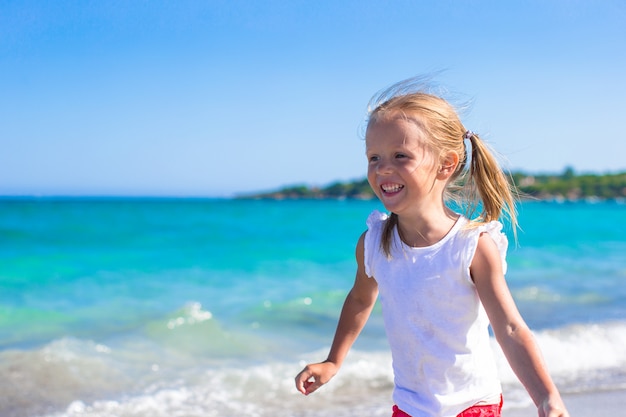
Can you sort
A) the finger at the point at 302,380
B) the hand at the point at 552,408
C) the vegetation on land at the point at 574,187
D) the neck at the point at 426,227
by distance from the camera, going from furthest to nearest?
the vegetation on land at the point at 574,187
the finger at the point at 302,380
the neck at the point at 426,227
the hand at the point at 552,408

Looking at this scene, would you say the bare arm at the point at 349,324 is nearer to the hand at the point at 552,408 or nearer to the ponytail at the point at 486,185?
the ponytail at the point at 486,185

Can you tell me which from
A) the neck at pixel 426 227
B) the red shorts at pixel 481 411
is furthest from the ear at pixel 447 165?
the red shorts at pixel 481 411

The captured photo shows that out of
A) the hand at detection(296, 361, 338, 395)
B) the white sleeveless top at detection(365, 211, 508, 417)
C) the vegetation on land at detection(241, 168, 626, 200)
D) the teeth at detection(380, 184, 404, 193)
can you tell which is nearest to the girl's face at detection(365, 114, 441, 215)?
the teeth at detection(380, 184, 404, 193)

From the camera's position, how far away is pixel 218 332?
Result: 6.91 m

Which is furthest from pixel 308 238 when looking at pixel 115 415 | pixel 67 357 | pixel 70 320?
pixel 115 415

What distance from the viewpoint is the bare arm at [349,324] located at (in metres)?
2.19

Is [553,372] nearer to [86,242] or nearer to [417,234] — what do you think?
[417,234]

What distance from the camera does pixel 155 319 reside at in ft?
24.7

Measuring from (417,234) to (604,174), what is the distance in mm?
82387

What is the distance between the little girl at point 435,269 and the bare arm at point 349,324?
5.3 inches

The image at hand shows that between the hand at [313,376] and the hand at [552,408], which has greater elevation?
the hand at [313,376]

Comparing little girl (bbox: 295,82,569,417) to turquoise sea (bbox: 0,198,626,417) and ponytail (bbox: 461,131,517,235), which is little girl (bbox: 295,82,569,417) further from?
turquoise sea (bbox: 0,198,626,417)

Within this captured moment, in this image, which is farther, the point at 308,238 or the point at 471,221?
the point at 308,238

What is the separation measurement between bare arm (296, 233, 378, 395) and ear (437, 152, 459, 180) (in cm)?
34
